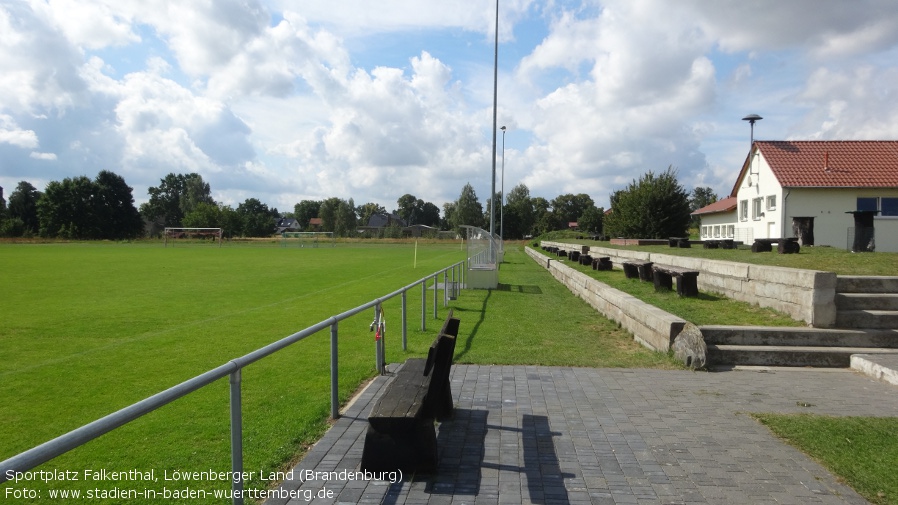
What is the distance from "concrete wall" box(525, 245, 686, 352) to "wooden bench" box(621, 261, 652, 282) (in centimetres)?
118

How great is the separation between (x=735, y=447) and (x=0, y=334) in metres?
11.4

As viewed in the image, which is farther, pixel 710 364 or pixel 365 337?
pixel 365 337

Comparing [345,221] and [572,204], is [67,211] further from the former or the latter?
[572,204]

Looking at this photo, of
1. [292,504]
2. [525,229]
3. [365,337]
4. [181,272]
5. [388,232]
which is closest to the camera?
[292,504]

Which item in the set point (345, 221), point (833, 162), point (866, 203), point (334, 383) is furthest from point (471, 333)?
point (345, 221)

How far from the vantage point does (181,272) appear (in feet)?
86.3

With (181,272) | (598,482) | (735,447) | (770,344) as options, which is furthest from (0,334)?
(181,272)

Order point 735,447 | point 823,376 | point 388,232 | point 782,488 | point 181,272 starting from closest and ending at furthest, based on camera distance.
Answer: point 782,488, point 735,447, point 823,376, point 181,272, point 388,232

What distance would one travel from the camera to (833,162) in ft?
108

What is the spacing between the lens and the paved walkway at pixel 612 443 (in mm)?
3896

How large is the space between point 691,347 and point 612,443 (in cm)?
349

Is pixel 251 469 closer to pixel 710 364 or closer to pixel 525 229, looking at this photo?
pixel 710 364

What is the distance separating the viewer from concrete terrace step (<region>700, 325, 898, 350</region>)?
26.6ft

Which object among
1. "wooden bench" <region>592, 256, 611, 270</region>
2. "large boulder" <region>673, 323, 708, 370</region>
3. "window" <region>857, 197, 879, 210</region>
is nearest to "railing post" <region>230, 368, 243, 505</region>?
"large boulder" <region>673, 323, 708, 370</region>
